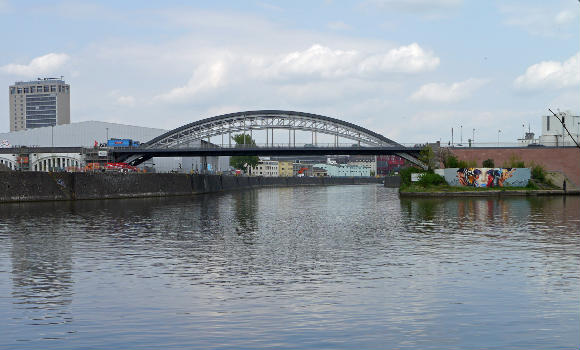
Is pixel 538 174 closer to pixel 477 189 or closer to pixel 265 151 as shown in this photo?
pixel 477 189

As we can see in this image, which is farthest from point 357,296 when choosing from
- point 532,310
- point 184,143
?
point 184,143

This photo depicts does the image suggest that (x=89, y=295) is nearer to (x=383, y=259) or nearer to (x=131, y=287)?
(x=131, y=287)

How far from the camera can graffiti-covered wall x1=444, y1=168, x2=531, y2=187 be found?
108125 millimetres

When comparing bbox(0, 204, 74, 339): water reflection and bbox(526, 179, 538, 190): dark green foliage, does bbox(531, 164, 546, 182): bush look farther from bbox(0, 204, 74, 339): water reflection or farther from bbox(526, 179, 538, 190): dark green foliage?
bbox(0, 204, 74, 339): water reflection

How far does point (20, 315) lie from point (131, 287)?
454 cm

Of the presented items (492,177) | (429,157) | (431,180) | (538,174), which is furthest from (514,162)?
(431,180)

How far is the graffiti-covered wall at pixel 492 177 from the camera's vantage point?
10812 centimetres

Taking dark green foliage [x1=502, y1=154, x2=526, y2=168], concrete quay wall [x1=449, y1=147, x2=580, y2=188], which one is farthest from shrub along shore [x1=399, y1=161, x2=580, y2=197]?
concrete quay wall [x1=449, y1=147, x2=580, y2=188]

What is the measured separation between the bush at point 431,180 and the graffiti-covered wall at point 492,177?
2263mm

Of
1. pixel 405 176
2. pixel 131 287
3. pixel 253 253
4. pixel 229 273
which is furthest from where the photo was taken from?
pixel 405 176

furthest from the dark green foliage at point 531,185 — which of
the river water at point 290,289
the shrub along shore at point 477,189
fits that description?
the river water at point 290,289

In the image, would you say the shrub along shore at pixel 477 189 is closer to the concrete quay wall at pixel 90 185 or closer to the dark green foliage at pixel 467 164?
the dark green foliage at pixel 467 164

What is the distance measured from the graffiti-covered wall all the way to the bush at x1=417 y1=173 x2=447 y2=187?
Result: 2.26 m

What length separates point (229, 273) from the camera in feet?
82.2
